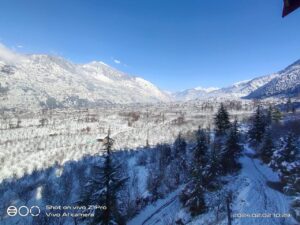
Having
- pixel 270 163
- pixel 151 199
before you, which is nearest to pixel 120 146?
pixel 151 199

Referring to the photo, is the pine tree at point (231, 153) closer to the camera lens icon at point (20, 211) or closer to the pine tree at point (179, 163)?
the pine tree at point (179, 163)

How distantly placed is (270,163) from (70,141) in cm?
11002

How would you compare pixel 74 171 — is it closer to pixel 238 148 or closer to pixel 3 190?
pixel 3 190

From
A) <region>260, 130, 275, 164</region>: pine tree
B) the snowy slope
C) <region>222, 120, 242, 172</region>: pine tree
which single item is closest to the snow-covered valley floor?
the snowy slope

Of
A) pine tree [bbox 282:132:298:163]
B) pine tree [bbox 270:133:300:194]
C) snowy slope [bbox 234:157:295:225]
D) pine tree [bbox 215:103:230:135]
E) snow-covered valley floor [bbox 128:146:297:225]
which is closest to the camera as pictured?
snowy slope [bbox 234:157:295:225]

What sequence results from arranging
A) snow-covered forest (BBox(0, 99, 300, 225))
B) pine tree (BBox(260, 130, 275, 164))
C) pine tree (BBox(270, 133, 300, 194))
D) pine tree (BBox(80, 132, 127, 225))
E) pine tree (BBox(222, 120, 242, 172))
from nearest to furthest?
pine tree (BBox(80, 132, 127, 225)) < snow-covered forest (BBox(0, 99, 300, 225)) < pine tree (BBox(270, 133, 300, 194)) < pine tree (BBox(222, 120, 242, 172)) < pine tree (BBox(260, 130, 275, 164))

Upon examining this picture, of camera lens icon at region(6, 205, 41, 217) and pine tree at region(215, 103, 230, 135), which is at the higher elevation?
pine tree at region(215, 103, 230, 135)

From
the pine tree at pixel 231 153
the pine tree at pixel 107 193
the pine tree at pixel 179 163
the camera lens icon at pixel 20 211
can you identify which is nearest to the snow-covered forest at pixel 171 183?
the pine tree at pixel 107 193

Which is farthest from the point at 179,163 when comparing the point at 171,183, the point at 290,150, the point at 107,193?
the point at 107,193

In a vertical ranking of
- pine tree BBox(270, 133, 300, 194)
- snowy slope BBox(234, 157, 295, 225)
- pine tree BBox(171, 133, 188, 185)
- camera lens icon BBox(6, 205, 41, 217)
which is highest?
pine tree BBox(270, 133, 300, 194)

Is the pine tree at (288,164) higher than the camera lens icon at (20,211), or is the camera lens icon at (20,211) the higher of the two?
the pine tree at (288,164)

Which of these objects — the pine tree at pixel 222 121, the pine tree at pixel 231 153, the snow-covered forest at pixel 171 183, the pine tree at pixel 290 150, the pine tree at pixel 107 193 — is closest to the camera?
the pine tree at pixel 107 193

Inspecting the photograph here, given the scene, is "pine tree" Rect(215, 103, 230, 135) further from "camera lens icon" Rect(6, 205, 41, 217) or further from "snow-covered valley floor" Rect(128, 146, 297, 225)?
"camera lens icon" Rect(6, 205, 41, 217)

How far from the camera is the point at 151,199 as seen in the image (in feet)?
169
